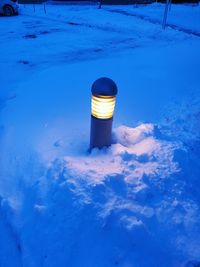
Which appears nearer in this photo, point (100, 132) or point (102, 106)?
point (102, 106)

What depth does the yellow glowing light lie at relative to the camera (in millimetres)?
2385

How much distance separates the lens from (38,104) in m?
4.04

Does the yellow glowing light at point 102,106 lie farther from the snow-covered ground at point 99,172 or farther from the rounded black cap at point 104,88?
the snow-covered ground at point 99,172

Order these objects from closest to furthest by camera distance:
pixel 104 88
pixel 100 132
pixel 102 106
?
pixel 104 88, pixel 102 106, pixel 100 132

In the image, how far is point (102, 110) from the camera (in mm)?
2453

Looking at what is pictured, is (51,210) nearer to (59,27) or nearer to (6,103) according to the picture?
(6,103)

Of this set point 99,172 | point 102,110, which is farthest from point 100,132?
point 99,172

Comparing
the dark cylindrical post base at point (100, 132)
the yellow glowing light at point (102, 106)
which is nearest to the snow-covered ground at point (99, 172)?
the dark cylindrical post base at point (100, 132)

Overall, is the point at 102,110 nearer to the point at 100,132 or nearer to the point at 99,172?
the point at 100,132

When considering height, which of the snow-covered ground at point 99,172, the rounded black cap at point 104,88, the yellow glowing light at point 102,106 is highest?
the rounded black cap at point 104,88

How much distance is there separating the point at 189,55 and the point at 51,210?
6006 millimetres

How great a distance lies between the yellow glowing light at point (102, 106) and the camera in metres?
2.38

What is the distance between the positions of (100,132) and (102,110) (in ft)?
0.88

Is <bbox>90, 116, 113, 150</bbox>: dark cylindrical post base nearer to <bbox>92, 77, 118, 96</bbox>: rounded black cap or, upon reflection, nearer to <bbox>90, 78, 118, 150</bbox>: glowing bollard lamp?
<bbox>90, 78, 118, 150</bbox>: glowing bollard lamp
